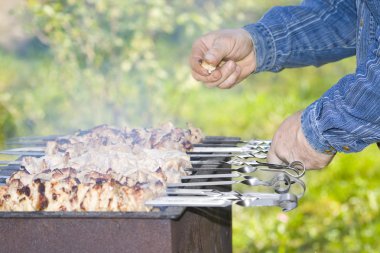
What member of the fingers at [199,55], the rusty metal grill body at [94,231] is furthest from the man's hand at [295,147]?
the fingers at [199,55]

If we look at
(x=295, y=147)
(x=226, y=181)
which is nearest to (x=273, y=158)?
(x=295, y=147)

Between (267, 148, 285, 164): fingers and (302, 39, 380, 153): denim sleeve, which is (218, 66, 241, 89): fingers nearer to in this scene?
(267, 148, 285, 164): fingers

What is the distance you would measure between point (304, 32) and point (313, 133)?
36.4 inches

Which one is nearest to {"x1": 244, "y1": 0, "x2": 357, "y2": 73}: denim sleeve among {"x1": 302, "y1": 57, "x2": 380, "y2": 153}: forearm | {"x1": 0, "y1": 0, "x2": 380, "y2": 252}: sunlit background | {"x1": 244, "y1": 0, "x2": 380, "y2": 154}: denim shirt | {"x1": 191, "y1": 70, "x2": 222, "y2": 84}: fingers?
{"x1": 244, "y1": 0, "x2": 380, "y2": 154}: denim shirt

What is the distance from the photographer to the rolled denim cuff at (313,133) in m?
2.26

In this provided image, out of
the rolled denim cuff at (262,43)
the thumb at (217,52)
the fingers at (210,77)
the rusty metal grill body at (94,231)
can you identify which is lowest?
the rusty metal grill body at (94,231)

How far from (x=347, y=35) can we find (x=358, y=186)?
258 cm

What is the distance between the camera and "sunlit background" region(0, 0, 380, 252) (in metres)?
5.48

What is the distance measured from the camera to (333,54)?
3166 mm

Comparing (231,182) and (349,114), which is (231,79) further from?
(231,182)

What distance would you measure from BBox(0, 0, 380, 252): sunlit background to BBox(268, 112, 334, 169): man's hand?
289cm

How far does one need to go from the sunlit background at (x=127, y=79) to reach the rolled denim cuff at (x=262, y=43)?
2.41 m

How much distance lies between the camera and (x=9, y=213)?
197cm

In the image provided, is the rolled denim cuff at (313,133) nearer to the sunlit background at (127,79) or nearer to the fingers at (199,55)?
the fingers at (199,55)
